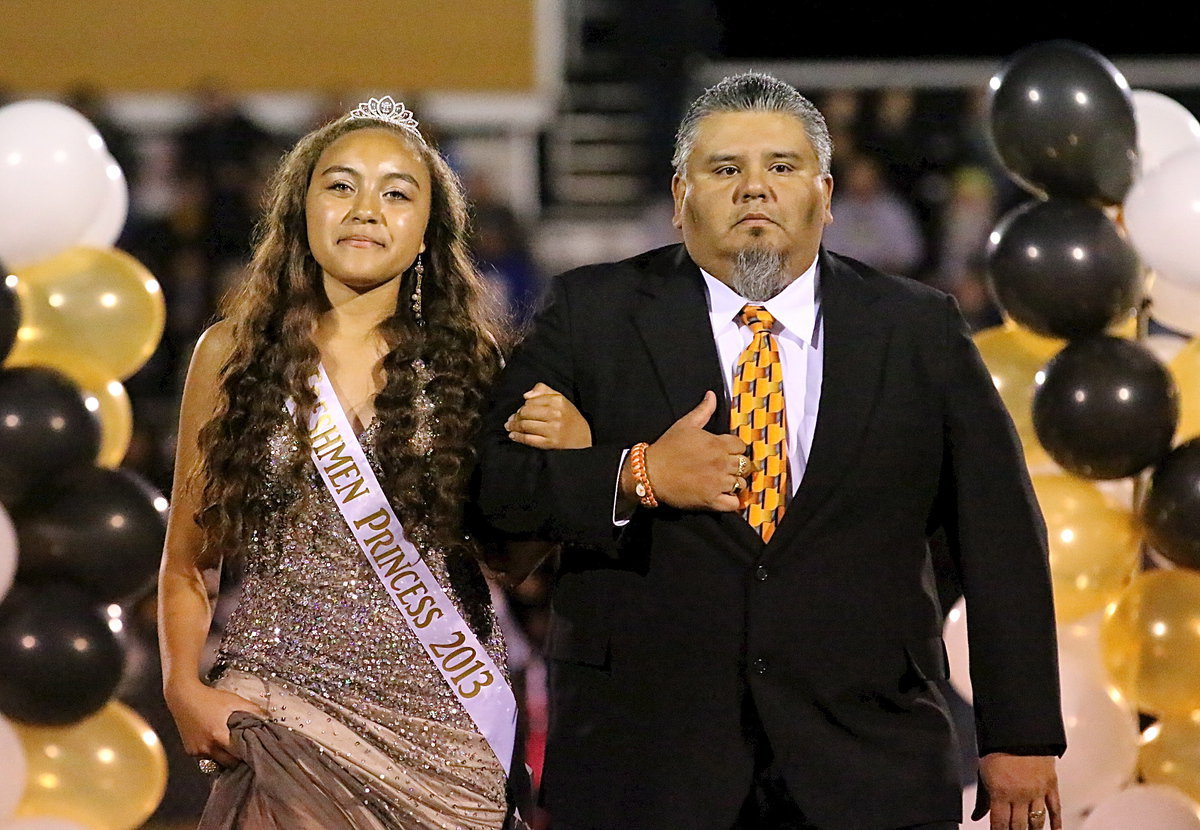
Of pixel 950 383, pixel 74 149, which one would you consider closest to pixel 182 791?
pixel 74 149

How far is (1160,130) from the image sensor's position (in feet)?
13.2

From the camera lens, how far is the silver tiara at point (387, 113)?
294 centimetres

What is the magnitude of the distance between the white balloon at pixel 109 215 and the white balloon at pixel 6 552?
688 mm

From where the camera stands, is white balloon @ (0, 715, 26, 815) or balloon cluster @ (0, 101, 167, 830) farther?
balloon cluster @ (0, 101, 167, 830)

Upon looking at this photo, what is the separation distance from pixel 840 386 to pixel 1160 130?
72.8 inches

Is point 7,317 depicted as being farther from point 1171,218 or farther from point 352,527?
point 1171,218

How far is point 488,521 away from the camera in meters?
2.56

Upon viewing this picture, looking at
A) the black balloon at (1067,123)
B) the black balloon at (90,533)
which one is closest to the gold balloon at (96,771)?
the black balloon at (90,533)

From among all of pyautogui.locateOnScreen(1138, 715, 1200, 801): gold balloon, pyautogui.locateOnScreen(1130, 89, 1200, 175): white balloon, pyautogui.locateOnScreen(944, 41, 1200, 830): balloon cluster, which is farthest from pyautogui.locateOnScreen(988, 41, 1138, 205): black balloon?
pyautogui.locateOnScreen(1138, 715, 1200, 801): gold balloon

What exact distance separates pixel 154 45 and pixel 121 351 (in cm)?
486

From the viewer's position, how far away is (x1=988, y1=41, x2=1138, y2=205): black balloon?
12.2ft

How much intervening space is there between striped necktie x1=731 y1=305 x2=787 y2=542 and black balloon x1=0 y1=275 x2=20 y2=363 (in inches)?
74.1

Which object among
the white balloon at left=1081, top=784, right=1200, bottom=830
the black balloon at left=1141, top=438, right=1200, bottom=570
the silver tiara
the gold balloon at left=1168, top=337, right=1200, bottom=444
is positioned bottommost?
the white balloon at left=1081, top=784, right=1200, bottom=830

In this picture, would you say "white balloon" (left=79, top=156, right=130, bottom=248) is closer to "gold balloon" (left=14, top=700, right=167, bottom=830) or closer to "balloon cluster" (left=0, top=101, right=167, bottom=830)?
"balloon cluster" (left=0, top=101, right=167, bottom=830)
